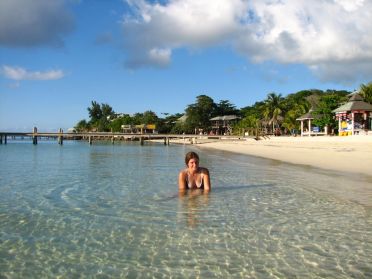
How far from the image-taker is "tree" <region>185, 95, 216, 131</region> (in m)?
94.5

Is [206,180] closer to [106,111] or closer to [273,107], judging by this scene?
[273,107]

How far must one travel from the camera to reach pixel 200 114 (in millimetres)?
95062

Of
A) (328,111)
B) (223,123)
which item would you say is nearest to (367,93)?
(328,111)

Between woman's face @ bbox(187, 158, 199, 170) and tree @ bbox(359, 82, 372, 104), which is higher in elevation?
tree @ bbox(359, 82, 372, 104)

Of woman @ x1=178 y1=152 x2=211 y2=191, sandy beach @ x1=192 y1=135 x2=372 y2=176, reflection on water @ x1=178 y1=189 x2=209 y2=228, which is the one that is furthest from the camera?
sandy beach @ x1=192 y1=135 x2=372 y2=176

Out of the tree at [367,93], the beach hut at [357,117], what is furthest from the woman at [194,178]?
the tree at [367,93]

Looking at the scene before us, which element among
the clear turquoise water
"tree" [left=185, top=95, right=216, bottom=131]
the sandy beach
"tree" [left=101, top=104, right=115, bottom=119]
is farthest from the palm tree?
"tree" [left=101, top=104, right=115, bottom=119]

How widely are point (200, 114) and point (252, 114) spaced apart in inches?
638

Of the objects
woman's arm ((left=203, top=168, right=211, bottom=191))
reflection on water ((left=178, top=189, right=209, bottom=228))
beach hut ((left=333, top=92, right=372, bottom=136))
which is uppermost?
beach hut ((left=333, top=92, right=372, bottom=136))

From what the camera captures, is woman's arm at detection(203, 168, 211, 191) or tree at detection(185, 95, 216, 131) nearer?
woman's arm at detection(203, 168, 211, 191)

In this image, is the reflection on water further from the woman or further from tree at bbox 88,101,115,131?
tree at bbox 88,101,115,131

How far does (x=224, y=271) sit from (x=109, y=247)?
5.40 ft

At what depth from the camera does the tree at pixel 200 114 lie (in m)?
94.5

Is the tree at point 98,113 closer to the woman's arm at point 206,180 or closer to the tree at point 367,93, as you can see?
the tree at point 367,93
